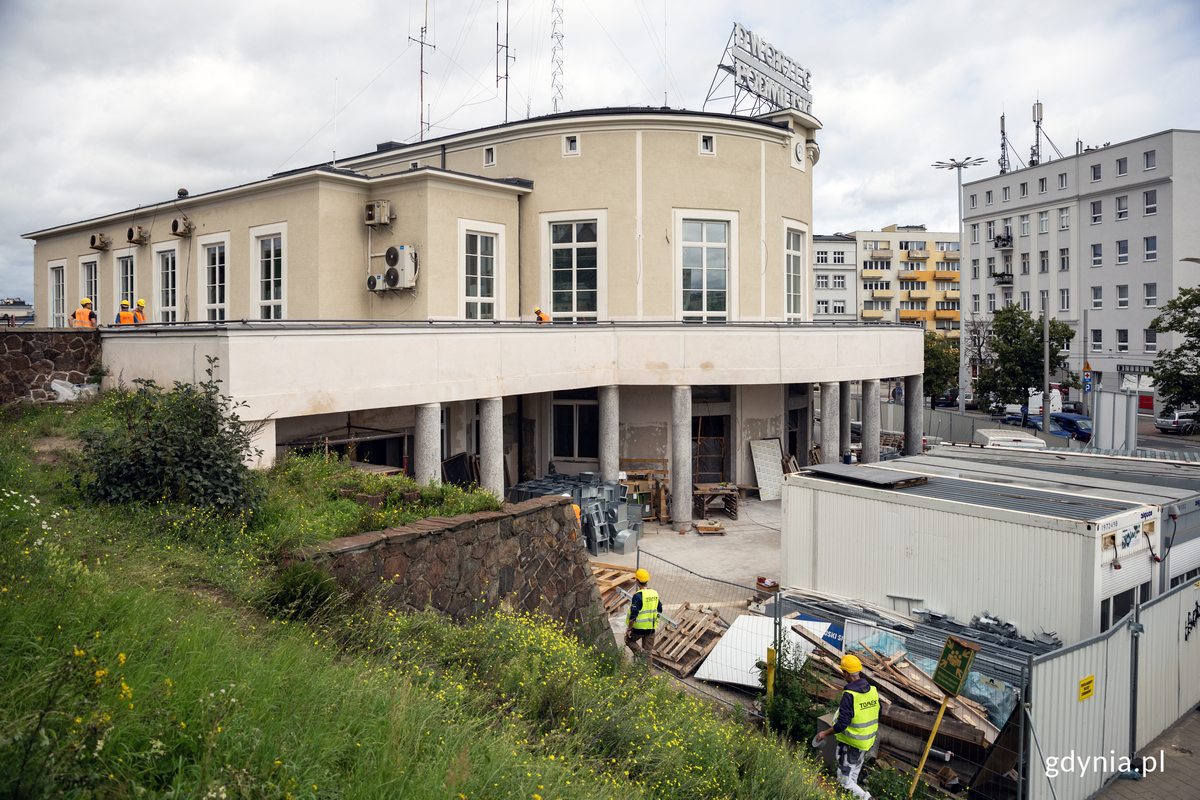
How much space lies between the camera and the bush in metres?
8.39

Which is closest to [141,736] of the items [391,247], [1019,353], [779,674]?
[779,674]

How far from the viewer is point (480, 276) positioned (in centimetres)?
2078

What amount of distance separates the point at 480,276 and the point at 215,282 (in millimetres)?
7308

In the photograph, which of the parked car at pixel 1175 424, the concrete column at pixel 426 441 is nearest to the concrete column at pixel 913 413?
the concrete column at pixel 426 441

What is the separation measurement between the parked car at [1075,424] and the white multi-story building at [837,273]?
1863 inches

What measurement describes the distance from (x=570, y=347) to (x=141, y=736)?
584 inches

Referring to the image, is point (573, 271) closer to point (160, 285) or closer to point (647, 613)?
point (160, 285)

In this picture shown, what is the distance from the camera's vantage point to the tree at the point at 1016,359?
41781mm

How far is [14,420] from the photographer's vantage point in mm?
11844

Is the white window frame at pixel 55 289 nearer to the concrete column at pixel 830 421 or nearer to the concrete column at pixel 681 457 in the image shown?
the concrete column at pixel 681 457

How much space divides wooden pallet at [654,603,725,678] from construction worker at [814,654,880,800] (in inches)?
137

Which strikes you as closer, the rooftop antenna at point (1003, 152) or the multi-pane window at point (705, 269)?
the multi-pane window at point (705, 269)

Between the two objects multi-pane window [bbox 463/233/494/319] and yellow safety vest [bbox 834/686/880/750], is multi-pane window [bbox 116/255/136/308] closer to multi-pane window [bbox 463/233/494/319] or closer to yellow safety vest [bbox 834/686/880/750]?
multi-pane window [bbox 463/233/494/319]
